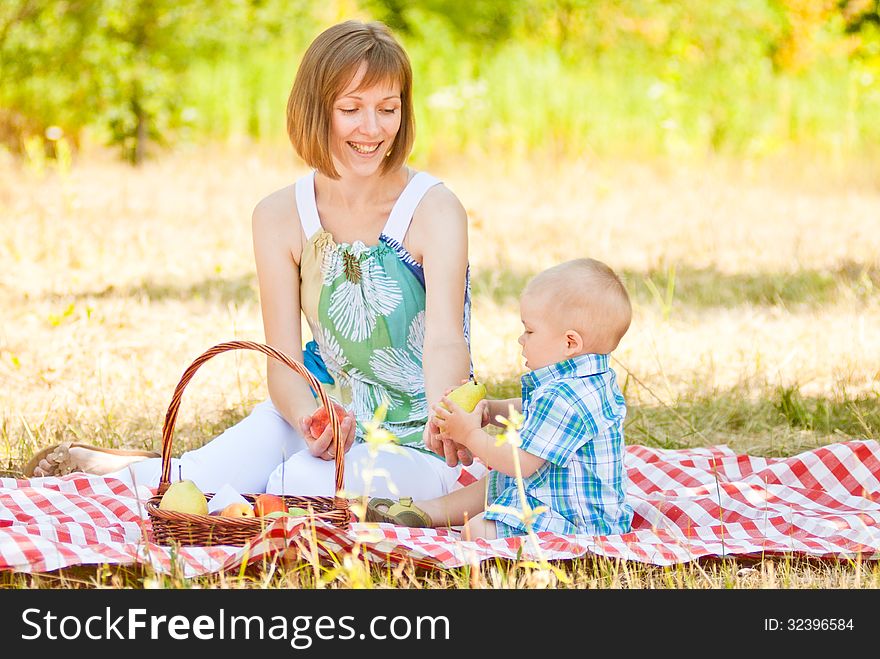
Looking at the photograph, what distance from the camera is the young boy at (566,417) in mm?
2945

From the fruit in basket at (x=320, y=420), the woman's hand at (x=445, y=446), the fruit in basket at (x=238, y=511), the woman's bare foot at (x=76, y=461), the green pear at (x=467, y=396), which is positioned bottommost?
the fruit in basket at (x=238, y=511)

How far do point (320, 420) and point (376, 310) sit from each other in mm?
441

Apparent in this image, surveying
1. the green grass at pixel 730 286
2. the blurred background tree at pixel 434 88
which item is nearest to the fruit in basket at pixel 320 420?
the green grass at pixel 730 286

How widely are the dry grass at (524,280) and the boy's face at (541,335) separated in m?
0.54

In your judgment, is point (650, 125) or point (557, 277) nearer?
point (557, 277)

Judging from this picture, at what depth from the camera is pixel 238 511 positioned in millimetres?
2912

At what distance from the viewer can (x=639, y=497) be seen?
350 centimetres

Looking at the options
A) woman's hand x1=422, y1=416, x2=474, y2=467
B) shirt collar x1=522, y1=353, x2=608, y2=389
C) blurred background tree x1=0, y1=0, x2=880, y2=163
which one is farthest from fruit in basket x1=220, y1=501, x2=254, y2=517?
blurred background tree x1=0, y1=0, x2=880, y2=163

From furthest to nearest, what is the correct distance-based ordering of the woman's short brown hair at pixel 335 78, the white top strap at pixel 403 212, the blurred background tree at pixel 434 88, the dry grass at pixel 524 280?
the blurred background tree at pixel 434 88 → the dry grass at pixel 524 280 → the white top strap at pixel 403 212 → the woman's short brown hair at pixel 335 78

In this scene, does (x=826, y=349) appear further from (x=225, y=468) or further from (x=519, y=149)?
(x=519, y=149)

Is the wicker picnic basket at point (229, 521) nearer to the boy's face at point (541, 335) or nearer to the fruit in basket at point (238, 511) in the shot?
the fruit in basket at point (238, 511)
